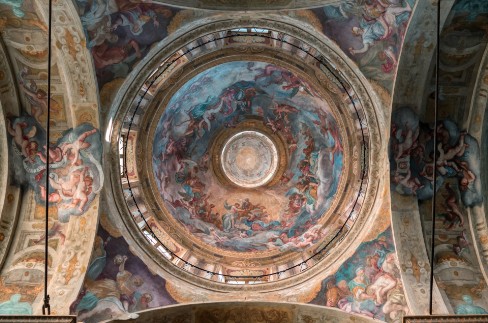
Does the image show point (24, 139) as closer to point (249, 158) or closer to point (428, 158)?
point (249, 158)

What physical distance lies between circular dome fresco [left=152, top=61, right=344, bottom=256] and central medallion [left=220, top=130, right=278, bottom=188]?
39mm

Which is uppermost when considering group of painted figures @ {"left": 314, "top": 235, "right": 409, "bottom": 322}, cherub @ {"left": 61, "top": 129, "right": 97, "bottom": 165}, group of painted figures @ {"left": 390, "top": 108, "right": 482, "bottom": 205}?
cherub @ {"left": 61, "top": 129, "right": 97, "bottom": 165}

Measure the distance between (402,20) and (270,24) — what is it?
3.65 m

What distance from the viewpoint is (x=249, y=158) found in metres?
22.1

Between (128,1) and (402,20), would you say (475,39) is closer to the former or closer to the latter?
(402,20)

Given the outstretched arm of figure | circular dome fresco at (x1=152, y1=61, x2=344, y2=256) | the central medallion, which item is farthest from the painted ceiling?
the central medallion

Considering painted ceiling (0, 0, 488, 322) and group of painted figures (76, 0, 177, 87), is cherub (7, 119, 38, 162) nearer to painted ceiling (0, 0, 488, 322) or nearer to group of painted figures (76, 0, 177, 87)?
painted ceiling (0, 0, 488, 322)

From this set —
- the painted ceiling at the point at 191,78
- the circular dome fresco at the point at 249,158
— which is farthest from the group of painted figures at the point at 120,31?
the circular dome fresco at the point at 249,158

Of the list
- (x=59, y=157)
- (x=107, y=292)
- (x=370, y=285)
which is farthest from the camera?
(x=59, y=157)

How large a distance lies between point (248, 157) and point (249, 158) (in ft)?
0.18

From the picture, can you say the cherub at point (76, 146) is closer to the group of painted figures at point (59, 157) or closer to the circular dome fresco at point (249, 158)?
the group of painted figures at point (59, 157)

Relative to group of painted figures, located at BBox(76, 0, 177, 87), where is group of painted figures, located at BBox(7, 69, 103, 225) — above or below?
below

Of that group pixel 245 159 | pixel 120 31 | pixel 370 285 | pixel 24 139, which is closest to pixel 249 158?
pixel 245 159

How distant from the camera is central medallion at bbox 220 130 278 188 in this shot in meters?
21.8
